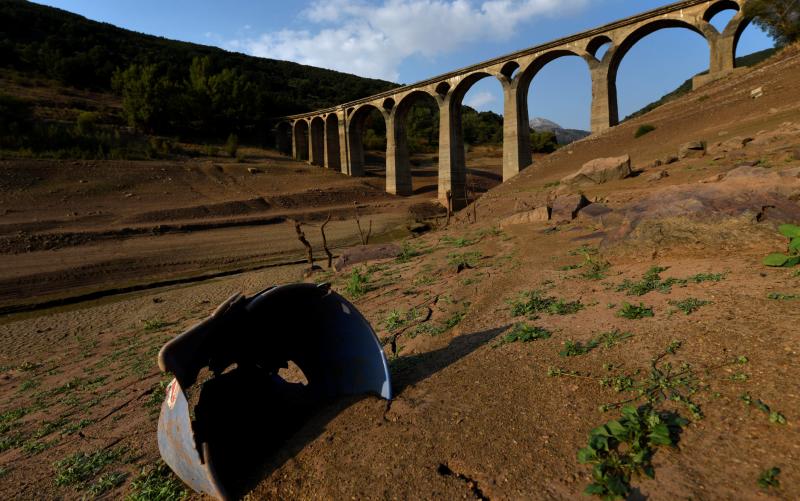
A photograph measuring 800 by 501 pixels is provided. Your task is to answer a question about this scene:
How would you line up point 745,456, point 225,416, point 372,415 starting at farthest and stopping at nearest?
1. point 225,416
2. point 372,415
3. point 745,456

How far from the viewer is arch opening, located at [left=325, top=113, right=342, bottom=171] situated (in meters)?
41.8

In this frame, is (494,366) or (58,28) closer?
(494,366)

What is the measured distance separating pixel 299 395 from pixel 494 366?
173 centimetres

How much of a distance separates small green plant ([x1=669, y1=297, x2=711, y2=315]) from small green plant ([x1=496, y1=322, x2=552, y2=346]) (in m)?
1.07

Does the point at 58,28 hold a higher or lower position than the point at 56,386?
higher

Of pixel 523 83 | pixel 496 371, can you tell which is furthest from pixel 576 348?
pixel 523 83

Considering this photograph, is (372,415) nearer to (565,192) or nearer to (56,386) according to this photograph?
(56,386)

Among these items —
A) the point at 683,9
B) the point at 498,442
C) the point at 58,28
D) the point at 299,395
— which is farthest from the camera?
the point at 58,28

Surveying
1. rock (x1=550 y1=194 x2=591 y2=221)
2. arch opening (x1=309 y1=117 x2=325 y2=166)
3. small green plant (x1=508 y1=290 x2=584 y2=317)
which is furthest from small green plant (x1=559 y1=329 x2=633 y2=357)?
arch opening (x1=309 y1=117 x2=325 y2=166)

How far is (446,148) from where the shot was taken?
92.9ft

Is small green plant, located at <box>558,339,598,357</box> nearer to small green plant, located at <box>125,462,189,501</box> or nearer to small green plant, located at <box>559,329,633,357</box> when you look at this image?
small green plant, located at <box>559,329,633,357</box>

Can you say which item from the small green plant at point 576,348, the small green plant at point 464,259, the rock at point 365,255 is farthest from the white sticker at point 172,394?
the rock at point 365,255

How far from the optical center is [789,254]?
3775 millimetres

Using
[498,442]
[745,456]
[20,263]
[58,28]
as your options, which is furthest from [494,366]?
[58,28]
